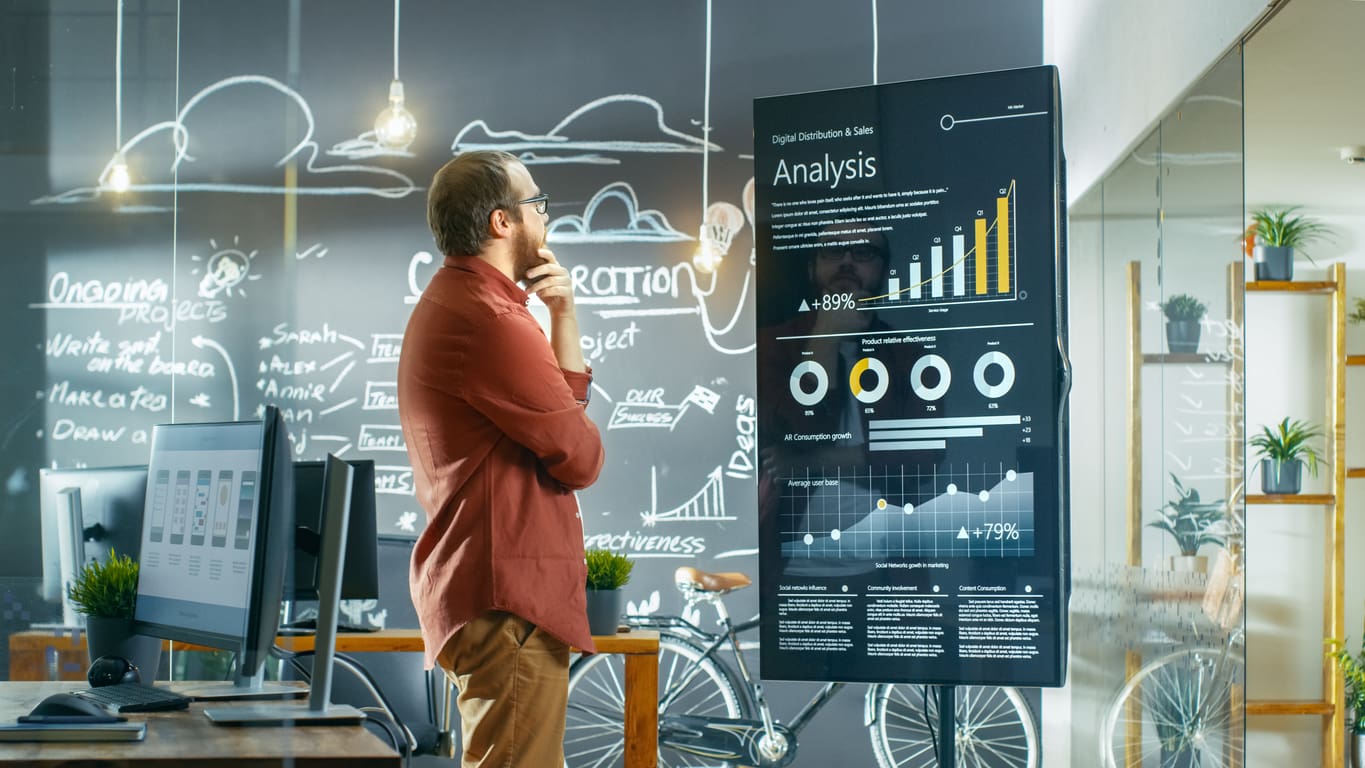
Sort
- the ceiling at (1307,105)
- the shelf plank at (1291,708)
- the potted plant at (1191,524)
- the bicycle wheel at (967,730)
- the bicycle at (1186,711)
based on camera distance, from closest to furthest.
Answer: the ceiling at (1307,105) < the bicycle at (1186,711) < the potted plant at (1191,524) < the shelf plank at (1291,708) < the bicycle wheel at (967,730)

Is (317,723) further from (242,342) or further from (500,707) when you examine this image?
(242,342)

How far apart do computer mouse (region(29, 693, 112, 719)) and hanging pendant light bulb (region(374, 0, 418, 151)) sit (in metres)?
2.87

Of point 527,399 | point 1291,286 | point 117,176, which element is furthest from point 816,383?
point 1291,286

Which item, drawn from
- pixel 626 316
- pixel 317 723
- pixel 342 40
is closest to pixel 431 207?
pixel 317 723

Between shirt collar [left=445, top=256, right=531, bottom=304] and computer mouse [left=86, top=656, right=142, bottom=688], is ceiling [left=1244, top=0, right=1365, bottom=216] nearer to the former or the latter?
shirt collar [left=445, top=256, right=531, bottom=304]

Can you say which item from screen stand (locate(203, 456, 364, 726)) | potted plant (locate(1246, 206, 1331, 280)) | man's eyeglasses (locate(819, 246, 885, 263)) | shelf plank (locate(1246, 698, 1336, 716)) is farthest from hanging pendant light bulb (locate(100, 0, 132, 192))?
potted plant (locate(1246, 206, 1331, 280))

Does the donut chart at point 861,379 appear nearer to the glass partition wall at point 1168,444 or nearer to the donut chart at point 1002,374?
the donut chart at point 1002,374

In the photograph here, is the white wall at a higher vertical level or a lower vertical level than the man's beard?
higher

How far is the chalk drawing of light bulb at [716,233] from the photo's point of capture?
436 cm

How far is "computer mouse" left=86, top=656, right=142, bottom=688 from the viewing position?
6.02 ft

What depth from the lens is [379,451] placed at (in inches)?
174

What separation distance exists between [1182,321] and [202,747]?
2.29 meters

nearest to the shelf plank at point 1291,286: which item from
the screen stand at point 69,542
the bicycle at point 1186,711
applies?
the bicycle at point 1186,711

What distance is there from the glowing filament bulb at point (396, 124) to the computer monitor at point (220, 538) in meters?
2.43
